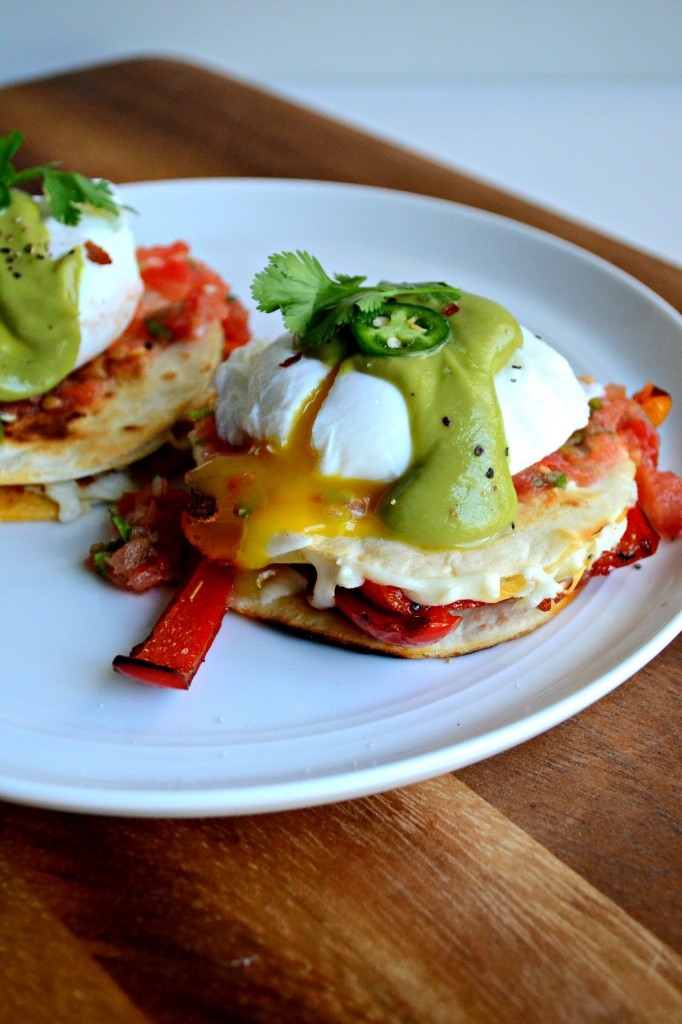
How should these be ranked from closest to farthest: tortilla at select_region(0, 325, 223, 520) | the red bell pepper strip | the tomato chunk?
the red bell pepper strip → the tomato chunk → tortilla at select_region(0, 325, 223, 520)

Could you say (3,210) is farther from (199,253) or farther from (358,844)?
(358,844)

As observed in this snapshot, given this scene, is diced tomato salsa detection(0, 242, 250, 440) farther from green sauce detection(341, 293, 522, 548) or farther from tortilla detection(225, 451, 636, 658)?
green sauce detection(341, 293, 522, 548)

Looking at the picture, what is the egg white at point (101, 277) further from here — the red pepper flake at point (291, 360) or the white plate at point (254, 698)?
the red pepper flake at point (291, 360)

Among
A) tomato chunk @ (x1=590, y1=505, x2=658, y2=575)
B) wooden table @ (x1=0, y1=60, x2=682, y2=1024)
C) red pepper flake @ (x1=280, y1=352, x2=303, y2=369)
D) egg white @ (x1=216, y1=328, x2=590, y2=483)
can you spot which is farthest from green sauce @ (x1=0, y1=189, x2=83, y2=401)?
tomato chunk @ (x1=590, y1=505, x2=658, y2=575)

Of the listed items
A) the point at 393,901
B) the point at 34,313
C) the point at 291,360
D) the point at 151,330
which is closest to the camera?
the point at 393,901

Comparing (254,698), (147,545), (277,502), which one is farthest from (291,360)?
(254,698)

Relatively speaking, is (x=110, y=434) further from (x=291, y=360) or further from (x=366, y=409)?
(x=366, y=409)

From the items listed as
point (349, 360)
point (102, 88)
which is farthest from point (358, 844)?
point (102, 88)
